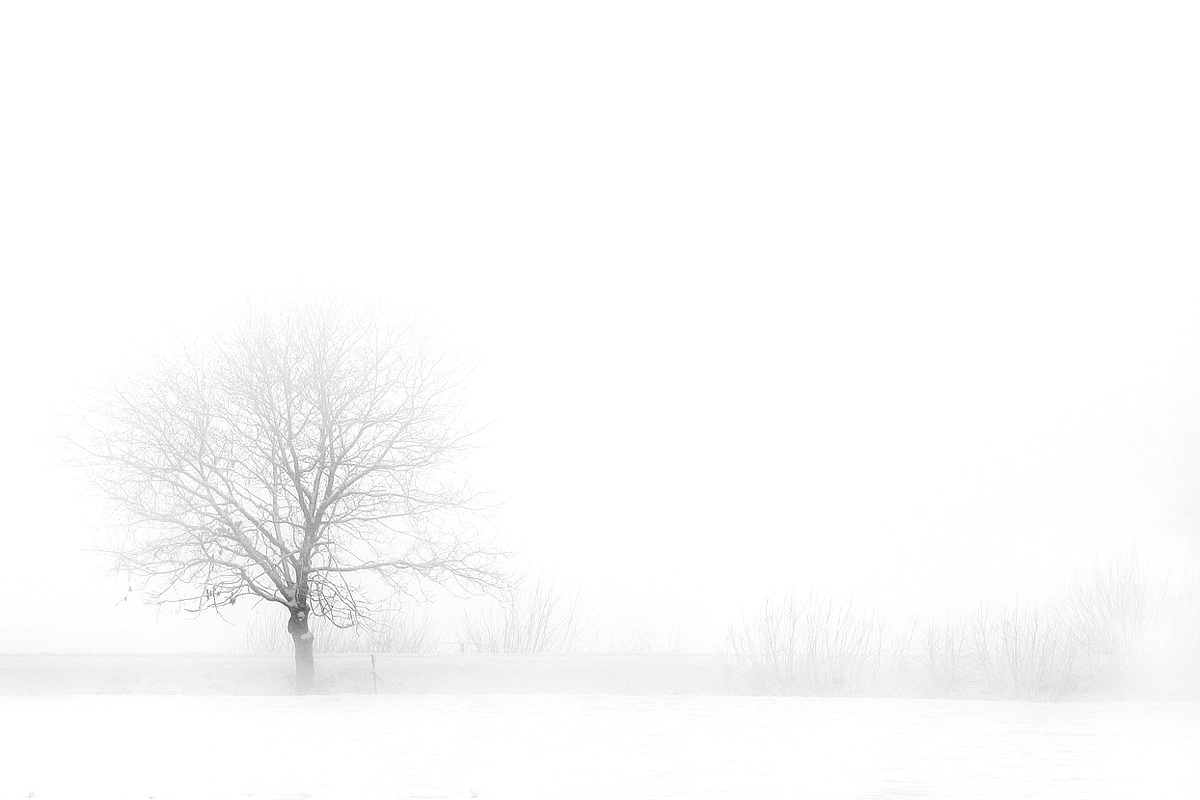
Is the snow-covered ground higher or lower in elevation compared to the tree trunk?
lower

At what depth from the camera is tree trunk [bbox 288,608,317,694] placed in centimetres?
2352

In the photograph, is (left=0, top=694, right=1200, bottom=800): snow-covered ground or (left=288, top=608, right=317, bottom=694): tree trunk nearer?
(left=0, top=694, right=1200, bottom=800): snow-covered ground

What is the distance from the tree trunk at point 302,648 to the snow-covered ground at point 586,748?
75 centimetres

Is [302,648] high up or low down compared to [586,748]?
up

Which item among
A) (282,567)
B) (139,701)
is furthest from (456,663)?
(139,701)

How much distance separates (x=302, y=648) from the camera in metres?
23.7

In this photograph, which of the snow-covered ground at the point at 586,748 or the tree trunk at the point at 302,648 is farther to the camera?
the tree trunk at the point at 302,648

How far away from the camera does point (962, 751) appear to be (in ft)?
53.4

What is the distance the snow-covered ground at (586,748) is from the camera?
41.7 ft

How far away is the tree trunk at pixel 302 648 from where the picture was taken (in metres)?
23.5

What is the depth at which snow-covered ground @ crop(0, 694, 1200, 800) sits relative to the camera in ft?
41.7

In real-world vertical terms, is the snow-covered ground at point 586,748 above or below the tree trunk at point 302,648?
below

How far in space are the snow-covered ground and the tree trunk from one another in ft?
2.48

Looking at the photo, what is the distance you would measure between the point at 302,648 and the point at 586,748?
29.8 feet
